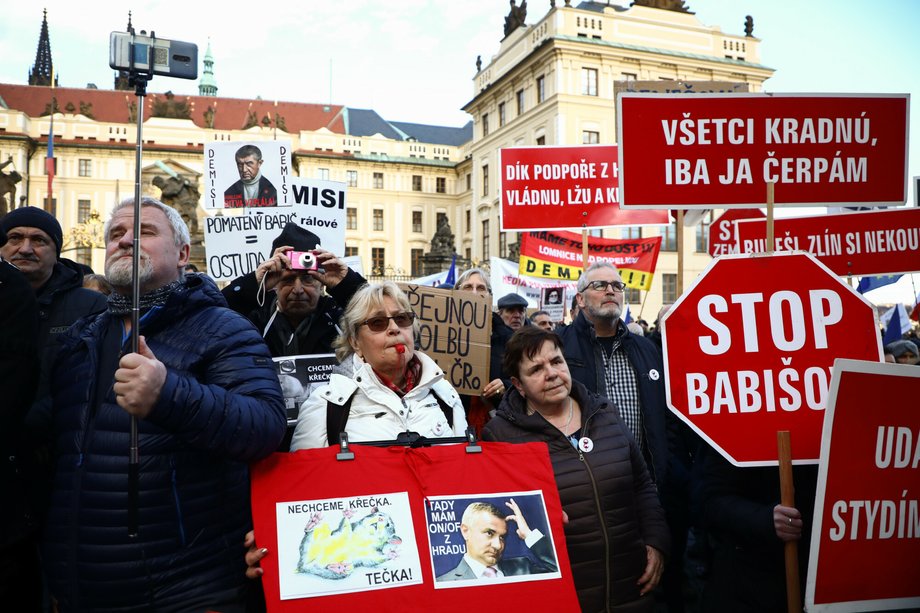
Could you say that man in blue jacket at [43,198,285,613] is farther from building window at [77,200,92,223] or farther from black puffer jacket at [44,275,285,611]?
building window at [77,200,92,223]

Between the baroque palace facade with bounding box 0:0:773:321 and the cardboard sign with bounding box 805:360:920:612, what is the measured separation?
28332mm

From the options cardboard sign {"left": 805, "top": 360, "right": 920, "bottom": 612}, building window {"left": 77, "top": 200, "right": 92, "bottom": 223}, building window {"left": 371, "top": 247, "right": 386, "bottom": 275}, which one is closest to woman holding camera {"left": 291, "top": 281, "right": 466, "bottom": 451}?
cardboard sign {"left": 805, "top": 360, "right": 920, "bottom": 612}

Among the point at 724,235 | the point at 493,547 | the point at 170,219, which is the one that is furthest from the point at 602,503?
the point at 724,235

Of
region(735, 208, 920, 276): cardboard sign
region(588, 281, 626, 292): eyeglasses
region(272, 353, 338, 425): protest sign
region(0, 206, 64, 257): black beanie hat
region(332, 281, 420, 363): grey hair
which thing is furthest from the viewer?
region(735, 208, 920, 276): cardboard sign

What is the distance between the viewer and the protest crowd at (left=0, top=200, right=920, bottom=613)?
2158mm

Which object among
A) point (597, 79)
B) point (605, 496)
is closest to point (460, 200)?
point (597, 79)

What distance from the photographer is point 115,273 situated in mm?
2371

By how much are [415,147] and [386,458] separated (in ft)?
206

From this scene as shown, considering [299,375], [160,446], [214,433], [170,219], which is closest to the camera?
[214,433]

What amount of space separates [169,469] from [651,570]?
1.95 m

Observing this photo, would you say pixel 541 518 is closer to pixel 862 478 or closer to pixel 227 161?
pixel 862 478


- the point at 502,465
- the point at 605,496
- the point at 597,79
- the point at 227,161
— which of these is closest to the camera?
the point at 502,465

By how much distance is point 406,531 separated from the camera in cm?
229

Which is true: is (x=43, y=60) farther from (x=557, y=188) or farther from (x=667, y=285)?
(x=557, y=188)
